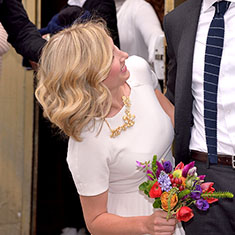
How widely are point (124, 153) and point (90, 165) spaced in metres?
0.15

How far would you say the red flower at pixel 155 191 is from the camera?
1497 millimetres

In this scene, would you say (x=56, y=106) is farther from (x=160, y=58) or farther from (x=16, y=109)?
(x=16, y=109)

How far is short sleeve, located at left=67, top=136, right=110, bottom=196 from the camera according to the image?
6.24ft

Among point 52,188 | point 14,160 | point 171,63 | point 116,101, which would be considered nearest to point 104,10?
point 171,63

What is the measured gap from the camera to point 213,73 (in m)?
1.89

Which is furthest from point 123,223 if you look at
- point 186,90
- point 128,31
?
point 128,31

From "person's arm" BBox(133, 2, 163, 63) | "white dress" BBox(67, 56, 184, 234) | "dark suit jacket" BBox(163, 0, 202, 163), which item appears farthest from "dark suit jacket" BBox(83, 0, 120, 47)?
"white dress" BBox(67, 56, 184, 234)

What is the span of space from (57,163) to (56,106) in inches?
103

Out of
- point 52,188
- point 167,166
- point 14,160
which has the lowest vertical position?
point 52,188

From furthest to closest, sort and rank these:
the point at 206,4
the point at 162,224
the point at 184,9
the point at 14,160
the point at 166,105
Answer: the point at 14,160 < the point at 166,105 < the point at 184,9 < the point at 206,4 < the point at 162,224

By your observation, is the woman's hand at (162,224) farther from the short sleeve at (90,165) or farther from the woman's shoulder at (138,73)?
the woman's shoulder at (138,73)

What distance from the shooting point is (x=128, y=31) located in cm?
337

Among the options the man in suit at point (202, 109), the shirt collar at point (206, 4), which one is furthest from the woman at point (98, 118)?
the shirt collar at point (206, 4)

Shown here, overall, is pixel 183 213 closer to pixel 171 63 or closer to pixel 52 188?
pixel 171 63
